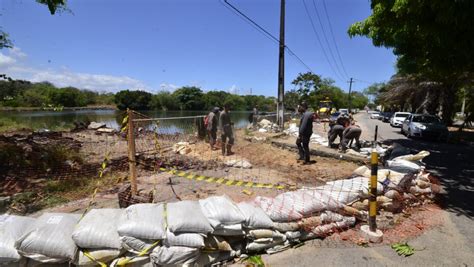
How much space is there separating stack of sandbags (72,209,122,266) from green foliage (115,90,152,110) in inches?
2940

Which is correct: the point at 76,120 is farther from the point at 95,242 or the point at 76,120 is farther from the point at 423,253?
the point at 423,253

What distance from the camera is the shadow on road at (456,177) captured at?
190 inches

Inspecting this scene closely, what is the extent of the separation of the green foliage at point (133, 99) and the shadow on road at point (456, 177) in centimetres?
7251

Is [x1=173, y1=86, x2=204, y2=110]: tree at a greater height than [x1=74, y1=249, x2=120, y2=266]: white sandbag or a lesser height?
greater

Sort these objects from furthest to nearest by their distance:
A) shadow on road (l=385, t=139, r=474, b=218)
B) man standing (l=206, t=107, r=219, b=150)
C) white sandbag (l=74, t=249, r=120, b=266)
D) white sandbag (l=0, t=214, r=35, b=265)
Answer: man standing (l=206, t=107, r=219, b=150) < shadow on road (l=385, t=139, r=474, b=218) < white sandbag (l=74, t=249, r=120, b=266) < white sandbag (l=0, t=214, r=35, b=265)

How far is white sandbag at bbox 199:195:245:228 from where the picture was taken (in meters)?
3.07

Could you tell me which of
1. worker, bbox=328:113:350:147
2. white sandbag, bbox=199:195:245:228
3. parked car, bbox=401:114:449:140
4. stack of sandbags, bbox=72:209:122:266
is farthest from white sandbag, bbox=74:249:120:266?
parked car, bbox=401:114:449:140

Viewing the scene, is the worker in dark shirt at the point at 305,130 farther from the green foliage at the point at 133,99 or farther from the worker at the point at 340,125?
the green foliage at the point at 133,99

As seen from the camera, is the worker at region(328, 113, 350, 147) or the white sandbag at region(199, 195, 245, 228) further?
the worker at region(328, 113, 350, 147)

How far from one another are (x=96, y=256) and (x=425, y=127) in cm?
1744

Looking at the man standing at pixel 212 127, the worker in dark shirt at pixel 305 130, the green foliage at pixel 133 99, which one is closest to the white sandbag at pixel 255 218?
the worker in dark shirt at pixel 305 130

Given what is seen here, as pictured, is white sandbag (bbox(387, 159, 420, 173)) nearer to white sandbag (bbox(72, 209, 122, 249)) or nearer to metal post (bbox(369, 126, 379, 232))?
metal post (bbox(369, 126, 379, 232))

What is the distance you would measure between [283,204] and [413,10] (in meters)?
4.42

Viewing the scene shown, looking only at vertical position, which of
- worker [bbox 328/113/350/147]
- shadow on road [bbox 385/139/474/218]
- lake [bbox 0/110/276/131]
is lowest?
shadow on road [bbox 385/139/474/218]
